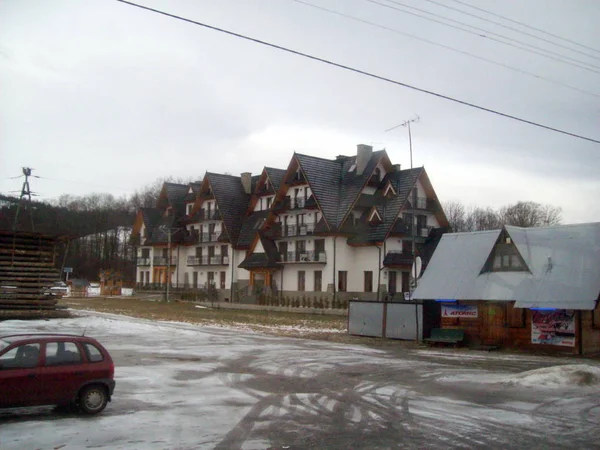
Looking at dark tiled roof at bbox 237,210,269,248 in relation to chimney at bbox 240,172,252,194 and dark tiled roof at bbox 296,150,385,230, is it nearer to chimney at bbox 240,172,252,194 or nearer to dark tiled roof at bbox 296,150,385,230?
chimney at bbox 240,172,252,194

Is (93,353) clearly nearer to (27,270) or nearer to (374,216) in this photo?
(27,270)

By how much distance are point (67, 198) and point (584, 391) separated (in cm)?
12435

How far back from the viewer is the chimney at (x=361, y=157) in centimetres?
6119

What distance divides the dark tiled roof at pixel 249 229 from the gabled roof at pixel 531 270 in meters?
36.4

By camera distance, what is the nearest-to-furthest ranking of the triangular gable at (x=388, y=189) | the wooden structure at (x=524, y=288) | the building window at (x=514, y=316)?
the wooden structure at (x=524, y=288) → the building window at (x=514, y=316) → the triangular gable at (x=388, y=189)

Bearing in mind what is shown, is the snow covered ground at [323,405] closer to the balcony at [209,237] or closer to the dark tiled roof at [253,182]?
the balcony at [209,237]

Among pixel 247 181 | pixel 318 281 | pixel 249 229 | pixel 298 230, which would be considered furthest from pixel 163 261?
pixel 318 281

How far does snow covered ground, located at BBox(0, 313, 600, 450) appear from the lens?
10.5 m

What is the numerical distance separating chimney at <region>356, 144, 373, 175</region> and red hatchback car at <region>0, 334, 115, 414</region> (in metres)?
50.1

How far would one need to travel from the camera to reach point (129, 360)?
21047mm

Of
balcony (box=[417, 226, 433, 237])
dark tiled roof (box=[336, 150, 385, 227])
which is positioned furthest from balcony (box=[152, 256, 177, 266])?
balcony (box=[417, 226, 433, 237])

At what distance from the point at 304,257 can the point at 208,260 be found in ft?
54.2

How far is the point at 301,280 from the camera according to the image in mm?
61188

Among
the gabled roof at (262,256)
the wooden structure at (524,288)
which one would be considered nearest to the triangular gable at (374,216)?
the gabled roof at (262,256)
